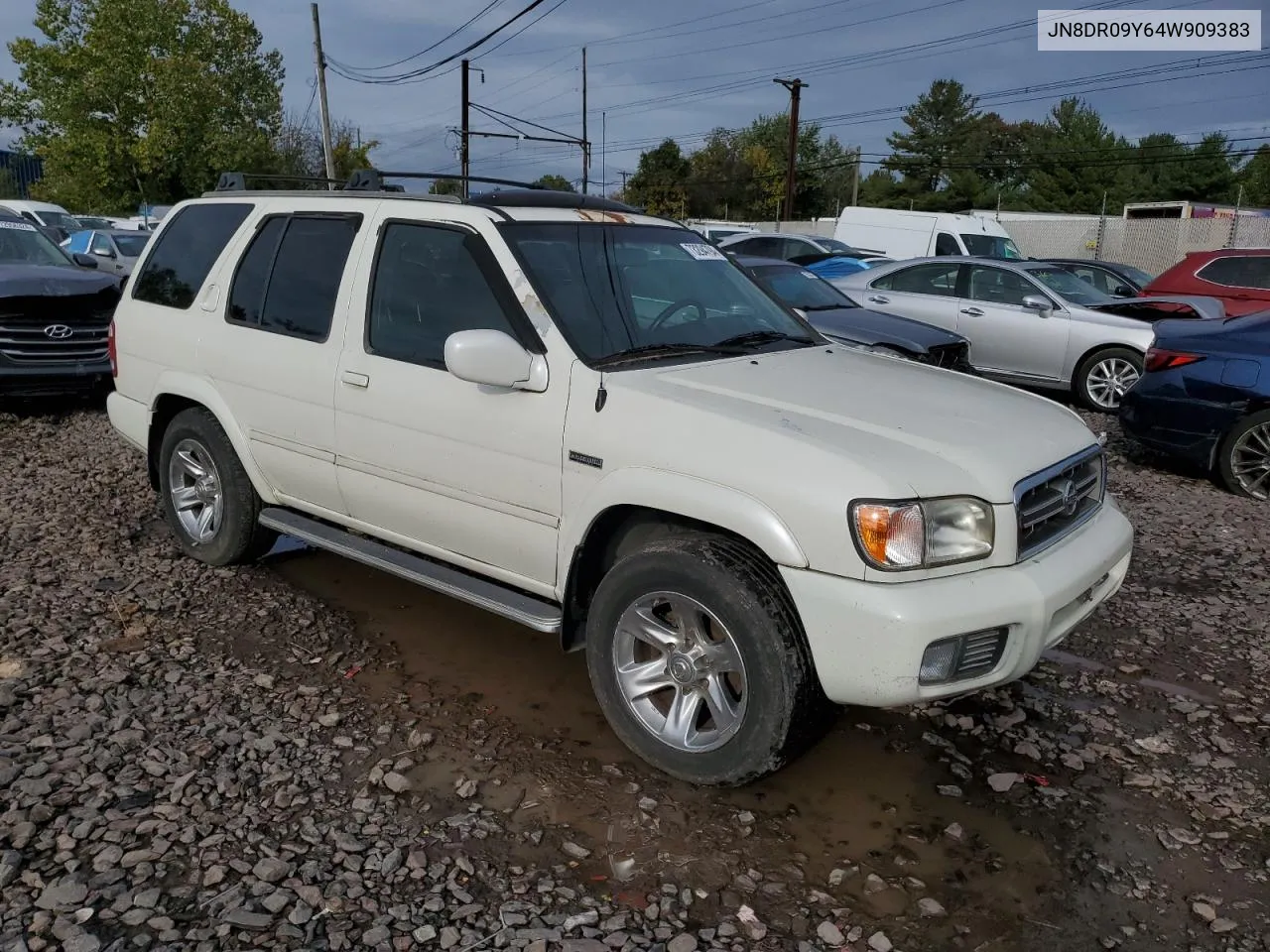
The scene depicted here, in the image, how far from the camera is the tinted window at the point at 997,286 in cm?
1147

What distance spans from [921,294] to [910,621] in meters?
9.79

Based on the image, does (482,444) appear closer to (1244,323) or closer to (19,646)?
(19,646)

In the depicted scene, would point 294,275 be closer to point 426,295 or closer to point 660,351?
→ point 426,295

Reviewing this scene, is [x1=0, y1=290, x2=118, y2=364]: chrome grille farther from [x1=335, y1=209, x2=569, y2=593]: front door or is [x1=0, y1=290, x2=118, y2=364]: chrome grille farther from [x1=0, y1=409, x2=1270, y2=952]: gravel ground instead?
[x1=335, y1=209, x2=569, y2=593]: front door

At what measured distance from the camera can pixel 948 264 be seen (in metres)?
11.8

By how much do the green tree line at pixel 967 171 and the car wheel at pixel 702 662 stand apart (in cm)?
5984

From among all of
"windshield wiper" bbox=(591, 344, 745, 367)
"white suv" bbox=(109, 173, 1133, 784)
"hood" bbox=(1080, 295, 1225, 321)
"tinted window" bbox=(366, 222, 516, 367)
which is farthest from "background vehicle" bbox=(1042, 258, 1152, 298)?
"tinted window" bbox=(366, 222, 516, 367)

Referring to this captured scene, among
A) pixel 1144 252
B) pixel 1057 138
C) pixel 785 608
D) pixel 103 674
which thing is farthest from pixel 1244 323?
pixel 1057 138

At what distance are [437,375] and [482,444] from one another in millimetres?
360

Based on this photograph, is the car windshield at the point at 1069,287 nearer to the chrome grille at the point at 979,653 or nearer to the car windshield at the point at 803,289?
the car windshield at the point at 803,289

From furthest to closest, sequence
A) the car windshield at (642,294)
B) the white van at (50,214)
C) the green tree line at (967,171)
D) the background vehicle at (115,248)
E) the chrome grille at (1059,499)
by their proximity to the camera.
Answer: the green tree line at (967,171), the white van at (50,214), the background vehicle at (115,248), the car windshield at (642,294), the chrome grille at (1059,499)

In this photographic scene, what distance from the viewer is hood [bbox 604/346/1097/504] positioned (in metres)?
2.99

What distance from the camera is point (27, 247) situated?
33.5 feet

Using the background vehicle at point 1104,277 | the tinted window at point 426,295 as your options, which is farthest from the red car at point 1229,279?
the tinted window at point 426,295
